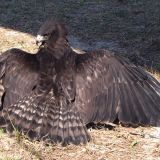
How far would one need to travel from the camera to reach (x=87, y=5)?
1268cm

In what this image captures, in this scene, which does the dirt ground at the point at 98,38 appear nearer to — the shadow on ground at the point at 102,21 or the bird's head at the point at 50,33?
the shadow on ground at the point at 102,21

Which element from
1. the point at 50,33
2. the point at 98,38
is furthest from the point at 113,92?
the point at 98,38

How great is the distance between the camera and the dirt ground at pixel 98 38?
6.61 meters

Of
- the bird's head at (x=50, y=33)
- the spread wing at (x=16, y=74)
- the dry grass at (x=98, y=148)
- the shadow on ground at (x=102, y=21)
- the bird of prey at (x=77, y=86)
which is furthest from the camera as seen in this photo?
the shadow on ground at (x=102, y=21)

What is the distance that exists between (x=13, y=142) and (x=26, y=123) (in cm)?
27

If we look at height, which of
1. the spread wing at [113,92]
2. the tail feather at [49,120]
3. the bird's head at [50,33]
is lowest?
the tail feather at [49,120]

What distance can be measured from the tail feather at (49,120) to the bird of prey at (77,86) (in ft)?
0.04

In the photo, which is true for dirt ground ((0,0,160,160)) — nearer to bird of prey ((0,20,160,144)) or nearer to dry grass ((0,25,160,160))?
dry grass ((0,25,160,160))

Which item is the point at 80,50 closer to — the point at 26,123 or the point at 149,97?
the point at 149,97

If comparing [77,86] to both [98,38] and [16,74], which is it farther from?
[98,38]

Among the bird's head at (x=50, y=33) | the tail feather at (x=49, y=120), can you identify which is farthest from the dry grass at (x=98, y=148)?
the bird's head at (x=50, y=33)

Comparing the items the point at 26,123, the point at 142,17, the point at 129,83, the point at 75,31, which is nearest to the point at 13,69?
the point at 26,123

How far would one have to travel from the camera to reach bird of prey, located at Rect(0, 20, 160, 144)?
6840mm

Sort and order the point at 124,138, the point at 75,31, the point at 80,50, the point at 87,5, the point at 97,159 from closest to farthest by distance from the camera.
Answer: the point at 97,159, the point at 124,138, the point at 80,50, the point at 75,31, the point at 87,5
